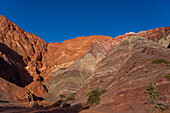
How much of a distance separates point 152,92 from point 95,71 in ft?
70.9

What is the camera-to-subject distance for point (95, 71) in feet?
112

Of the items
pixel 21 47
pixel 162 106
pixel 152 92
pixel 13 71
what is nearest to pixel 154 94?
pixel 152 92

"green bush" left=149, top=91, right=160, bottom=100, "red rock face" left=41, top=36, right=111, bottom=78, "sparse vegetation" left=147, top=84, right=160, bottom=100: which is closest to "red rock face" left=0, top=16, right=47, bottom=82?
"red rock face" left=41, top=36, right=111, bottom=78

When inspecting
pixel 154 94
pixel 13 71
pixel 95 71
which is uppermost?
pixel 13 71

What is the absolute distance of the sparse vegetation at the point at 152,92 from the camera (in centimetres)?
1214

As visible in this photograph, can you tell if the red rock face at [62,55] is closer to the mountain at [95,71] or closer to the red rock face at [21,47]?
the mountain at [95,71]

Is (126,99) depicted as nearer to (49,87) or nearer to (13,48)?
(49,87)

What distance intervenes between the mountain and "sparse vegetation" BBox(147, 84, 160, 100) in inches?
7.3

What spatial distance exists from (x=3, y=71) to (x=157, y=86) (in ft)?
119

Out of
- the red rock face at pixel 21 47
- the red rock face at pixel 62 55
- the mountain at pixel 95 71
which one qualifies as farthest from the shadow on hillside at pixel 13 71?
the red rock face at pixel 62 55

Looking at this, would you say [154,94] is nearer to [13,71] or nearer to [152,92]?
[152,92]

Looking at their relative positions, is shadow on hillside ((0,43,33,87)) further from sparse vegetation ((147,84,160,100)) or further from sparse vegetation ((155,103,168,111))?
sparse vegetation ((155,103,168,111))

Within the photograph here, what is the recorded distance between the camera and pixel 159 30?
53156 mm

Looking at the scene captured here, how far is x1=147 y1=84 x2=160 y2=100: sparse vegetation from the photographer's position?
1214 centimetres
